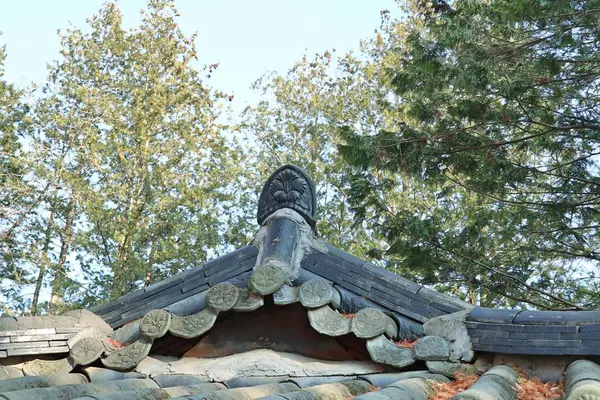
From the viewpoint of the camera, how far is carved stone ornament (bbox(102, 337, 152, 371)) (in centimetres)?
532

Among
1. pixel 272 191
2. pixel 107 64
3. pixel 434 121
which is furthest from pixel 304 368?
pixel 107 64

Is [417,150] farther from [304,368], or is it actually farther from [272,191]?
[304,368]

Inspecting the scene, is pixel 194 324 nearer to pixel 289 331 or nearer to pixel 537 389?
pixel 289 331

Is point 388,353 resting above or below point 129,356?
above

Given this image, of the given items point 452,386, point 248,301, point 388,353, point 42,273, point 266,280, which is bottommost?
point 452,386

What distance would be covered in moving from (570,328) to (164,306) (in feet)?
9.16

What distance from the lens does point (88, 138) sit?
64.9 feet

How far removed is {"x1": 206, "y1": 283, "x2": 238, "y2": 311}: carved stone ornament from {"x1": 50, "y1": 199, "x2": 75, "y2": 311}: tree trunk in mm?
13900

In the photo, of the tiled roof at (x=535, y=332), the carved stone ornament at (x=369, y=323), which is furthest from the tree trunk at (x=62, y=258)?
the tiled roof at (x=535, y=332)

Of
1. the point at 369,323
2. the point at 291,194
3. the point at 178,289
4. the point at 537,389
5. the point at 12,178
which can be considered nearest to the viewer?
the point at 537,389

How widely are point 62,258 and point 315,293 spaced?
1642cm

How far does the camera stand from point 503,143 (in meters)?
12.1

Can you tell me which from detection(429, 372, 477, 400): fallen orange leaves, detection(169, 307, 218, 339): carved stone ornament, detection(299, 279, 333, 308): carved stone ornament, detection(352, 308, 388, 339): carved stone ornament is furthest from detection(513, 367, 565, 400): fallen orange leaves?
detection(169, 307, 218, 339): carved stone ornament

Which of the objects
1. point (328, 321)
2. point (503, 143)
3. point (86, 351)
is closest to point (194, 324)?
point (86, 351)
